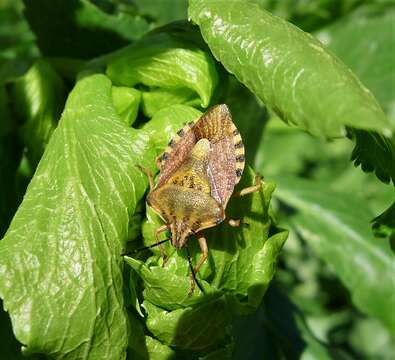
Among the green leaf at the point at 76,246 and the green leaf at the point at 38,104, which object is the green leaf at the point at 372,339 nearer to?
the green leaf at the point at 38,104

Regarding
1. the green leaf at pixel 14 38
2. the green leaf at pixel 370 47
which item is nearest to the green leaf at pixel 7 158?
the green leaf at pixel 14 38

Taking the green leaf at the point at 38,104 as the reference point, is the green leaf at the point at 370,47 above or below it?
below

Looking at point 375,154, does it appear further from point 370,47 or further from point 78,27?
point 370,47

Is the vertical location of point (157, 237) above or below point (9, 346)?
above

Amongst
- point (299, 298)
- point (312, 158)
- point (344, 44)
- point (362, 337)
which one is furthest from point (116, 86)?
point (312, 158)

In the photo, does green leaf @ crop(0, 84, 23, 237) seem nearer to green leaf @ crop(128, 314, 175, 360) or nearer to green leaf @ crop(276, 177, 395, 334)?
green leaf @ crop(128, 314, 175, 360)

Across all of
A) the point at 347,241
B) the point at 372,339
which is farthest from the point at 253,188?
the point at 372,339

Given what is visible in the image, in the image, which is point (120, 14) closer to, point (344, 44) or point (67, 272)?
point (67, 272)
